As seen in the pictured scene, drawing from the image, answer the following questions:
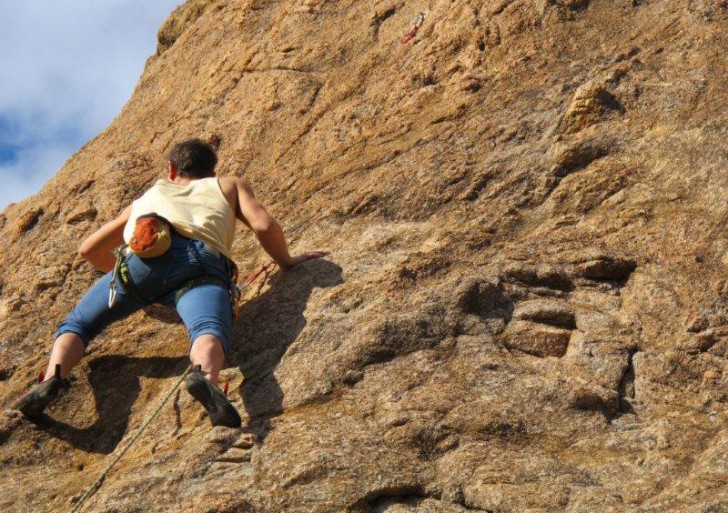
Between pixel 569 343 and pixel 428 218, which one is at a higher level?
pixel 428 218

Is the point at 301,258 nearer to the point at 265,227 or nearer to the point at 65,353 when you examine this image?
the point at 265,227

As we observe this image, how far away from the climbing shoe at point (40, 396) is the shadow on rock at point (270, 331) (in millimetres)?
1172

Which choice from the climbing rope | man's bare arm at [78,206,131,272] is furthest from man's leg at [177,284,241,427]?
man's bare arm at [78,206,131,272]

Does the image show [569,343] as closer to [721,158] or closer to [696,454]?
[696,454]

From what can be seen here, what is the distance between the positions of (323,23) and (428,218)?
3742mm

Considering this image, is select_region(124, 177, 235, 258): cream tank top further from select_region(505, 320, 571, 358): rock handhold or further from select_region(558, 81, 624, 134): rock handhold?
select_region(558, 81, 624, 134): rock handhold

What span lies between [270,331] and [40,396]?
1608 mm

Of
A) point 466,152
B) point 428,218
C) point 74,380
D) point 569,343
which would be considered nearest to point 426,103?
point 466,152

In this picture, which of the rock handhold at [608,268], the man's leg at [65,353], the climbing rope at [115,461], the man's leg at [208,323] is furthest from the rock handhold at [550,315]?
the man's leg at [65,353]

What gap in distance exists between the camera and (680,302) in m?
7.07

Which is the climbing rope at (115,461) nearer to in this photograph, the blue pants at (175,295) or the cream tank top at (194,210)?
the blue pants at (175,295)

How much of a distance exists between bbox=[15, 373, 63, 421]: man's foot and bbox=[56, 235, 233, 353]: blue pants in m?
0.47

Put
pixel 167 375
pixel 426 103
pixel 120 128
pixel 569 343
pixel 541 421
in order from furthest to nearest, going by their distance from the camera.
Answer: pixel 120 128 < pixel 426 103 < pixel 167 375 < pixel 569 343 < pixel 541 421

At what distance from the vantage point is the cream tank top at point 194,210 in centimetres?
745
